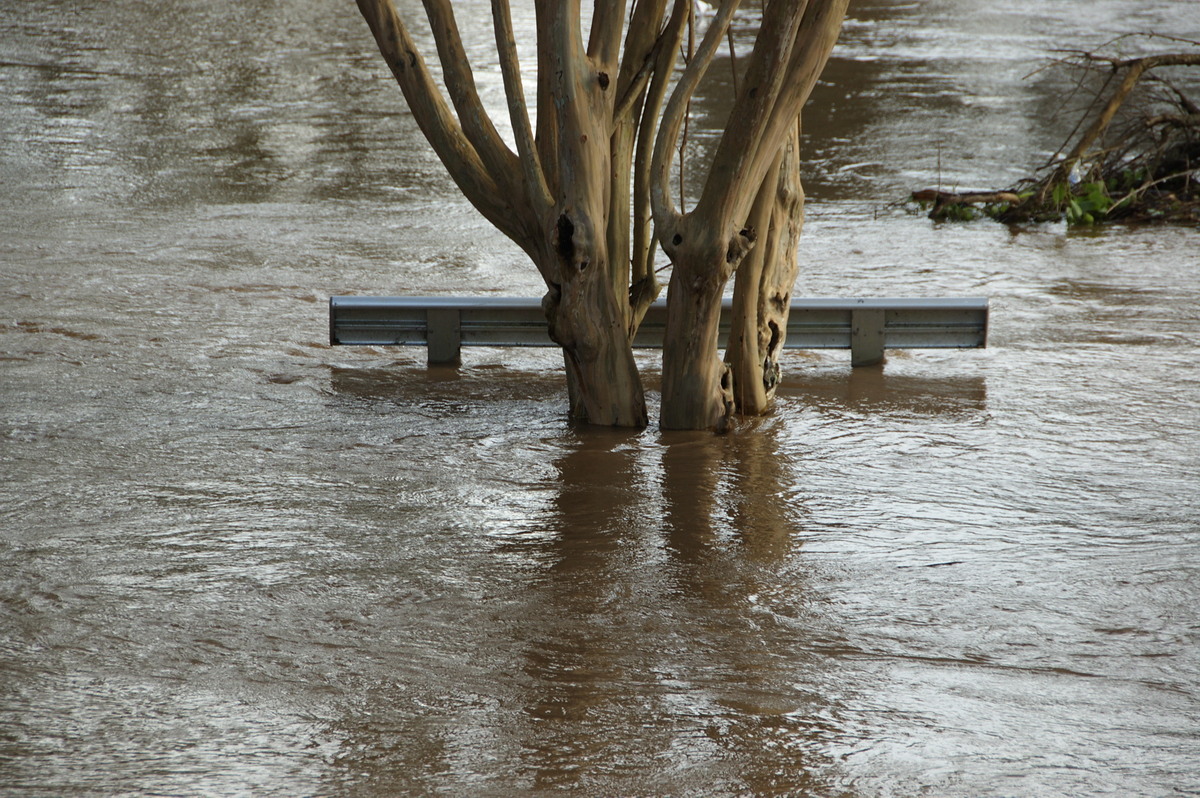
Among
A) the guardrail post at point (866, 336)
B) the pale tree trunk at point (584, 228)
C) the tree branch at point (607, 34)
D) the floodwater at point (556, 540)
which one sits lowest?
the floodwater at point (556, 540)

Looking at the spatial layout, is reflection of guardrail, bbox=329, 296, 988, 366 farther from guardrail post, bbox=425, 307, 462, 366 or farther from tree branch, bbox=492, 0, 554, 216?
tree branch, bbox=492, 0, 554, 216

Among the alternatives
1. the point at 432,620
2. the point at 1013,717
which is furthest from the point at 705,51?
the point at 1013,717

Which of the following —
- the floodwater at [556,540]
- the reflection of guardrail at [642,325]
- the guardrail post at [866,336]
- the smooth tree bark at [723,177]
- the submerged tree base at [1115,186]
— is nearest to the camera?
the floodwater at [556,540]

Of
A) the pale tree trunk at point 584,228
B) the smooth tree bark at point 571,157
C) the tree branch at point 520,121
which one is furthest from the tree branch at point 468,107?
the pale tree trunk at point 584,228

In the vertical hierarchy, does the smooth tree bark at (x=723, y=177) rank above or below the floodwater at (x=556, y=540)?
above

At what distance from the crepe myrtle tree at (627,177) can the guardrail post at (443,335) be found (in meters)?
0.96

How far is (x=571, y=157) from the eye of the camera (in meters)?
6.03

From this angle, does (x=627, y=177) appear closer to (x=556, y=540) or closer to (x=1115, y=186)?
(x=556, y=540)

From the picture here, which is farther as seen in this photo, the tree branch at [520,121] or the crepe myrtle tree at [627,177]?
the tree branch at [520,121]

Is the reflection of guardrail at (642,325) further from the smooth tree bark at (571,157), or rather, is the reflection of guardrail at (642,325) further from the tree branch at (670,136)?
the tree branch at (670,136)

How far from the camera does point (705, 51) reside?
5.80 meters

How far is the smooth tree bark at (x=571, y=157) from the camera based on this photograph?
238 inches

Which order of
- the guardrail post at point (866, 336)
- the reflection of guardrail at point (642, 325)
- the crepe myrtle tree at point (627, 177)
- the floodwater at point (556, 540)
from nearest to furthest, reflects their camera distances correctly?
1. the floodwater at point (556, 540)
2. the crepe myrtle tree at point (627, 177)
3. the reflection of guardrail at point (642, 325)
4. the guardrail post at point (866, 336)

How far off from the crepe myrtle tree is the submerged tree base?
4889mm
